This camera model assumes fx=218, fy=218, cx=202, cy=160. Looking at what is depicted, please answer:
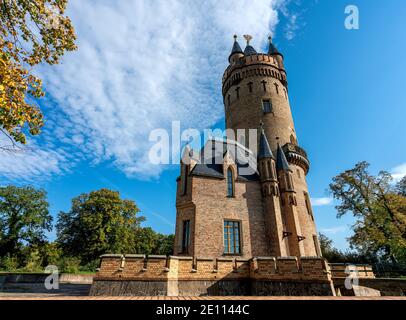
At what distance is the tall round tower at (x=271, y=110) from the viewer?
18897 mm

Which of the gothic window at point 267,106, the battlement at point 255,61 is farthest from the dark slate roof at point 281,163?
the battlement at point 255,61

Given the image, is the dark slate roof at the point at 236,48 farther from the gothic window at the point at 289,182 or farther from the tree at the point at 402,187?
the tree at the point at 402,187

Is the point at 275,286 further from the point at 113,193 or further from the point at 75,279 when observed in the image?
the point at 113,193

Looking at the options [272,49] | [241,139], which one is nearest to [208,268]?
[241,139]

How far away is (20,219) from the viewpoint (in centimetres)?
3475

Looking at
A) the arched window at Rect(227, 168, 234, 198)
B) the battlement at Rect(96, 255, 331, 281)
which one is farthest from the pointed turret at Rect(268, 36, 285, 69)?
the battlement at Rect(96, 255, 331, 281)

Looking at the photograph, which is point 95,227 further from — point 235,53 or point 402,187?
point 402,187

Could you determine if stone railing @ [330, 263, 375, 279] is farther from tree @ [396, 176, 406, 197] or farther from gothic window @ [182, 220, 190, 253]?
tree @ [396, 176, 406, 197]

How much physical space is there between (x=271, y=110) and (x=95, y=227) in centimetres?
2841

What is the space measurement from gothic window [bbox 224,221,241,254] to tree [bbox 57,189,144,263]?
23.8 meters

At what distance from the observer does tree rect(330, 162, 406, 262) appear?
862 inches

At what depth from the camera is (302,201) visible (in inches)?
760
